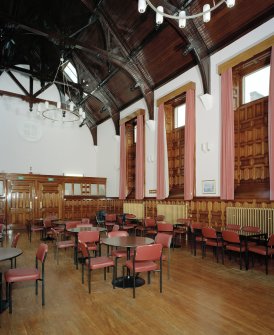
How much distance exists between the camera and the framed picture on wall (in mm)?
8125

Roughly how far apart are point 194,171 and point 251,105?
275 cm

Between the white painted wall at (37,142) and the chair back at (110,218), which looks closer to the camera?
the chair back at (110,218)

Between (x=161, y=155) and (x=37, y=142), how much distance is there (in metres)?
7.39

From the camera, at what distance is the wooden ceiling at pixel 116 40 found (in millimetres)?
7445

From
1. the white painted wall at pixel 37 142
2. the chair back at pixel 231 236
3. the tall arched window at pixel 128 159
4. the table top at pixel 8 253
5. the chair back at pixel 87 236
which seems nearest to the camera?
the table top at pixel 8 253

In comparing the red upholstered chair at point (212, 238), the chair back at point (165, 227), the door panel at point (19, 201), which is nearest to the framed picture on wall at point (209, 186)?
the chair back at point (165, 227)

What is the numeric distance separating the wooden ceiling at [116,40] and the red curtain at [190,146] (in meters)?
0.81

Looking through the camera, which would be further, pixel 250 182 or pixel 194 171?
pixel 194 171

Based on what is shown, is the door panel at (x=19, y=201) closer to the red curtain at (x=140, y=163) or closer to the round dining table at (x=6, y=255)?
the red curtain at (x=140, y=163)

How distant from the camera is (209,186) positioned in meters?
8.27

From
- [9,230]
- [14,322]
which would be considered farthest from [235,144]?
[9,230]

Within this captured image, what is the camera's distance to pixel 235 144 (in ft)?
25.4

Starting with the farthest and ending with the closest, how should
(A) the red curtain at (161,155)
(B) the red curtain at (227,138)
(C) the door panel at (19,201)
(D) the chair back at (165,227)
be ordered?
(C) the door panel at (19,201) → (A) the red curtain at (161,155) → (B) the red curtain at (227,138) → (D) the chair back at (165,227)

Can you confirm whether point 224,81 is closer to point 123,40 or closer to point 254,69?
point 254,69
